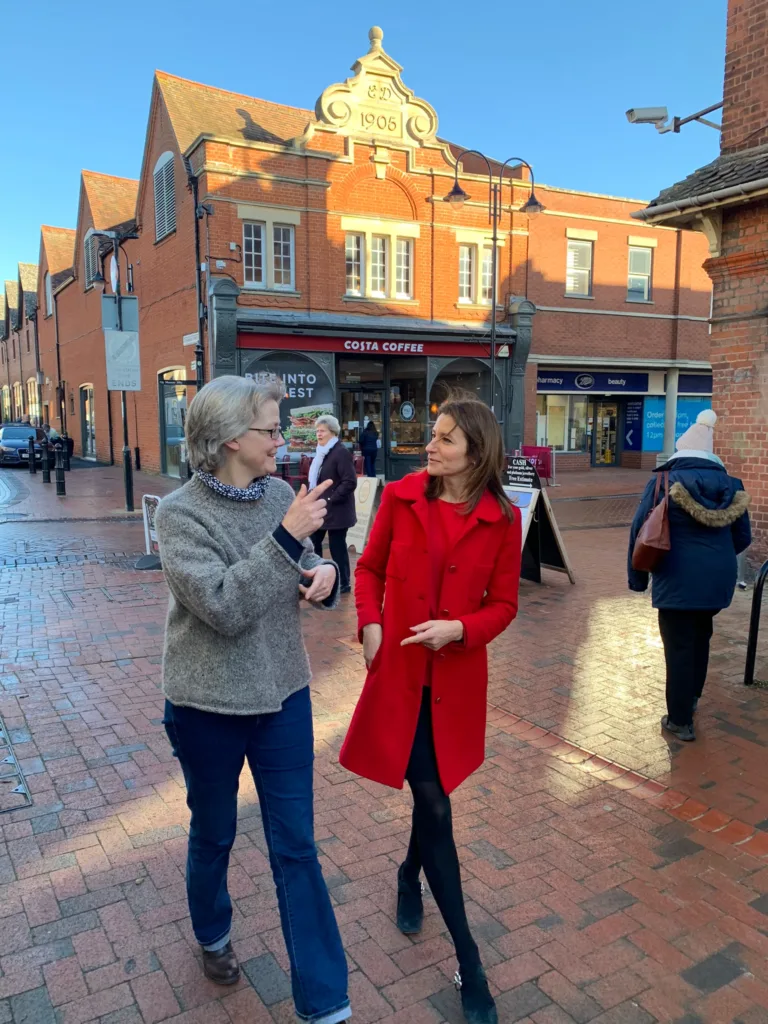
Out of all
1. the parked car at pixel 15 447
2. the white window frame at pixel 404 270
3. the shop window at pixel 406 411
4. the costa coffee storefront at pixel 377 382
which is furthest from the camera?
the parked car at pixel 15 447

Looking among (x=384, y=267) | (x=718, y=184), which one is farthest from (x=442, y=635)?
(x=384, y=267)

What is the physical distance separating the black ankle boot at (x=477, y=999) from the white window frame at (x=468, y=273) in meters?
20.7

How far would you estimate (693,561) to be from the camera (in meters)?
4.41

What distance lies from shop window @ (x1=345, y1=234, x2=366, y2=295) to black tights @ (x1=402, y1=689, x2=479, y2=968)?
1888 cm

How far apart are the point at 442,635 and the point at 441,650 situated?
5.6 inches

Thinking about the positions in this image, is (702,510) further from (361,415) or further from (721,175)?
(361,415)

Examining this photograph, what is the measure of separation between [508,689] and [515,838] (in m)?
1.93

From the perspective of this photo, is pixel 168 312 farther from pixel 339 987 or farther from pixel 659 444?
pixel 339 987

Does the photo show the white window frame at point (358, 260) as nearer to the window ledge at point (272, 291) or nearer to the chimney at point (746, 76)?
the window ledge at point (272, 291)

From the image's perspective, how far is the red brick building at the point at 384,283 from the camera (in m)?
19.0

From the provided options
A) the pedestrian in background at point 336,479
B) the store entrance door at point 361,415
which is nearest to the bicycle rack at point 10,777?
the pedestrian in background at point 336,479

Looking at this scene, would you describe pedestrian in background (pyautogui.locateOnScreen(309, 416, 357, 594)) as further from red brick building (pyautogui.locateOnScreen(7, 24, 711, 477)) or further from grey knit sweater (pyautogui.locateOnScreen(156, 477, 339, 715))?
red brick building (pyautogui.locateOnScreen(7, 24, 711, 477))

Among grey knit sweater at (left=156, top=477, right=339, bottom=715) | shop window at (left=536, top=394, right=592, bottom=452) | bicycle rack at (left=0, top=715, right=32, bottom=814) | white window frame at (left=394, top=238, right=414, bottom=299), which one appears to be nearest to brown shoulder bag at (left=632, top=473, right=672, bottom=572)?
grey knit sweater at (left=156, top=477, right=339, bottom=715)

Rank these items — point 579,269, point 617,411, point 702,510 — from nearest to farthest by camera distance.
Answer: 1. point 702,510
2. point 579,269
3. point 617,411
